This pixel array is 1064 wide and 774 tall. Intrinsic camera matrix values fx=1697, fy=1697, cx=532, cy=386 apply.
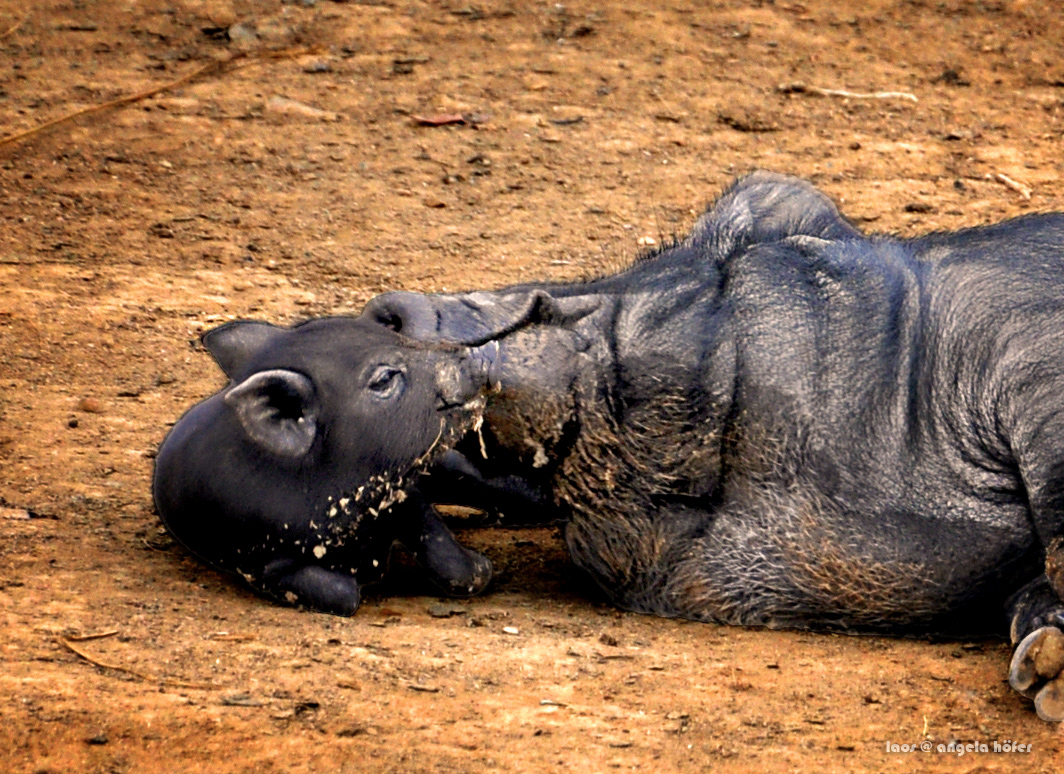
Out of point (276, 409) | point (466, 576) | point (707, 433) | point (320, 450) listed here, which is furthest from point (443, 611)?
point (707, 433)

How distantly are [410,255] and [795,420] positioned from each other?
294cm

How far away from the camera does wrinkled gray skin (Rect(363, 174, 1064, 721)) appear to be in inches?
164

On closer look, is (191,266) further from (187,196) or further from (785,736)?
(785,736)

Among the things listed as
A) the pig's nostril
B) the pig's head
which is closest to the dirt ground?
the pig's head

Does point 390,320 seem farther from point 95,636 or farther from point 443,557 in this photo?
point 95,636

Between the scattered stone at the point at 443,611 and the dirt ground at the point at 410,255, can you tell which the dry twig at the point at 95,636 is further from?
the scattered stone at the point at 443,611

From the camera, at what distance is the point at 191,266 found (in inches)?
265

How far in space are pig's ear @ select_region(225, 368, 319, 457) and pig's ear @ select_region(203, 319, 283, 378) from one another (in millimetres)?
389

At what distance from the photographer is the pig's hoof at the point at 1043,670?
3588mm

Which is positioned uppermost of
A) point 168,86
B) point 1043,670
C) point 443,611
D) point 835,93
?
point 835,93

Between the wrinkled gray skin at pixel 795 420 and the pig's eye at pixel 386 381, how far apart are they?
12cm

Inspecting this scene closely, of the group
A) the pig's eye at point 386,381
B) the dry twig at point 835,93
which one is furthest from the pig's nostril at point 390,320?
the dry twig at point 835,93

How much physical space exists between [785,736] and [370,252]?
375 cm

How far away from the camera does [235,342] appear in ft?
15.1
